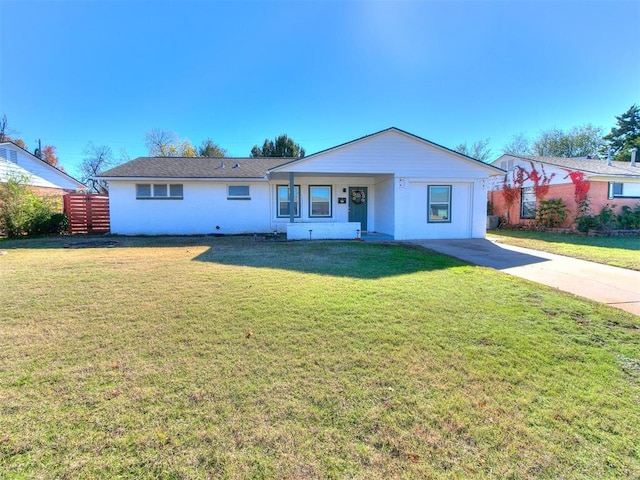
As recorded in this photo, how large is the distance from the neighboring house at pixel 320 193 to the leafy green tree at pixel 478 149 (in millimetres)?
27717

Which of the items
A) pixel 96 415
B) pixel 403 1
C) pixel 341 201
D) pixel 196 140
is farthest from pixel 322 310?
pixel 196 140

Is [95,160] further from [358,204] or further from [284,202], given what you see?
[358,204]

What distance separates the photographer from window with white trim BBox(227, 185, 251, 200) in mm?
14422

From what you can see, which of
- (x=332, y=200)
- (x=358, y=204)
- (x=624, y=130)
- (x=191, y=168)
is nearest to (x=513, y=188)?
(x=358, y=204)

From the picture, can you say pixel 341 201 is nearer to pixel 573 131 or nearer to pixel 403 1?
pixel 403 1

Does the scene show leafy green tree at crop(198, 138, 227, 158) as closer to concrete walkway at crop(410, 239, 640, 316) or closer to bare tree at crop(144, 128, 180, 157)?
bare tree at crop(144, 128, 180, 157)

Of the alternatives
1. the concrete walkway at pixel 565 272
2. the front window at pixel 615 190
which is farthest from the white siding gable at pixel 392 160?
the front window at pixel 615 190

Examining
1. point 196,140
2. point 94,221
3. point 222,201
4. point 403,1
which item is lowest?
point 94,221

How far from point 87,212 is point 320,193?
11.3 m

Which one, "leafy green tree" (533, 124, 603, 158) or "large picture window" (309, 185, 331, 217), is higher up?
"leafy green tree" (533, 124, 603, 158)

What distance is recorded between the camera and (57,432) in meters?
2.04

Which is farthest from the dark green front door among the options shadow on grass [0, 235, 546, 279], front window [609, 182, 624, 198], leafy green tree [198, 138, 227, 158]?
leafy green tree [198, 138, 227, 158]

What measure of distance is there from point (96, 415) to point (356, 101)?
18.3 m

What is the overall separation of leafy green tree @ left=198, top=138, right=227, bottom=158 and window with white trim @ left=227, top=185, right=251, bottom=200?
2398cm
